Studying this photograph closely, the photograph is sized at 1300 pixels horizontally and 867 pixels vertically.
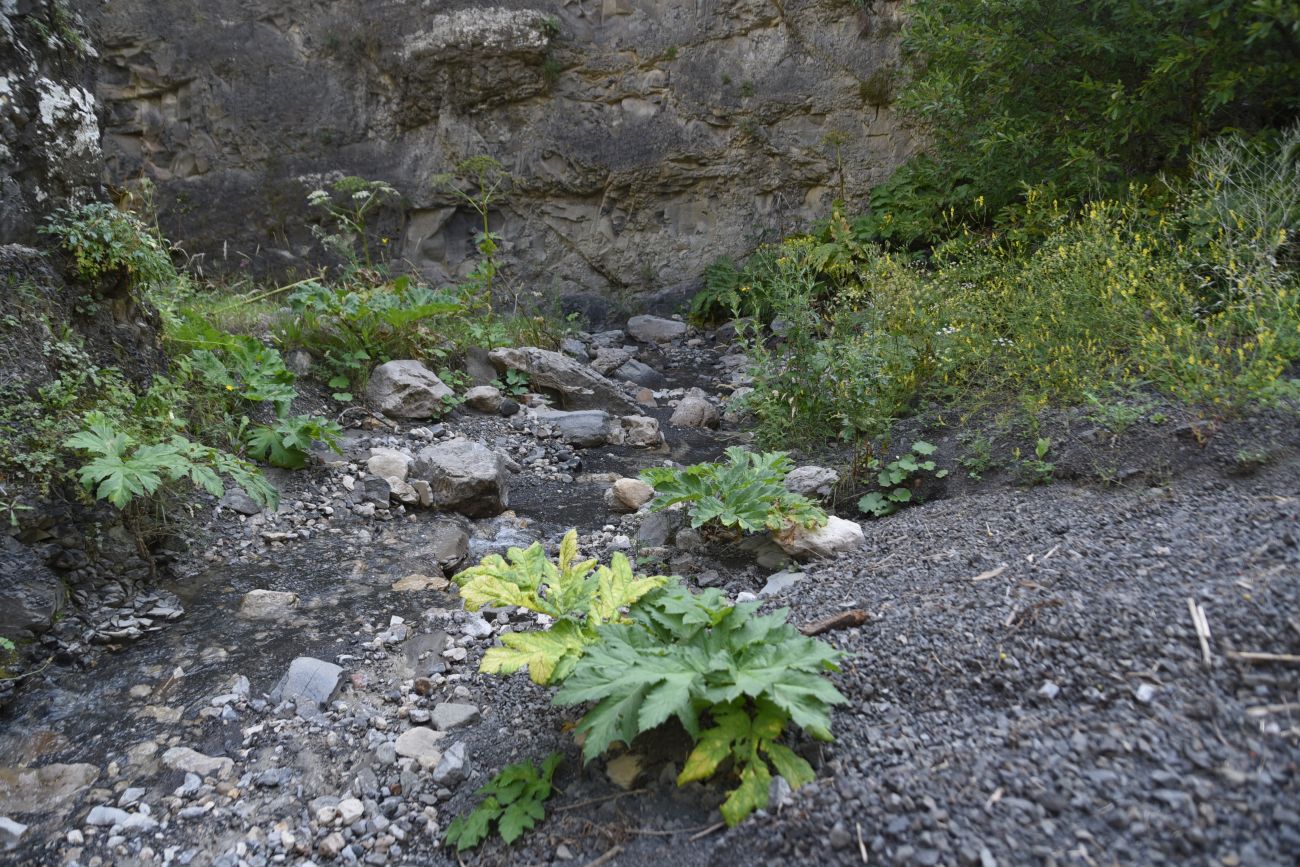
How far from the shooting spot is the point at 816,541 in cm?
346

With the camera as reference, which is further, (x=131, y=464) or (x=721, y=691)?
(x=131, y=464)

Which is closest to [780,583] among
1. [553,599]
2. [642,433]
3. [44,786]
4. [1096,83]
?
[553,599]

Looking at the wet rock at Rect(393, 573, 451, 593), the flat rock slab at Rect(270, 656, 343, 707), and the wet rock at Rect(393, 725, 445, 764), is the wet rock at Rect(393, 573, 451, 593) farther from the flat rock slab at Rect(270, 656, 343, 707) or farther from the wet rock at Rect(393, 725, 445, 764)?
the wet rock at Rect(393, 725, 445, 764)

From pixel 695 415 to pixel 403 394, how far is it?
2.30m

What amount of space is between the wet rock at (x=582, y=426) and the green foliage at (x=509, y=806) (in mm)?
4021

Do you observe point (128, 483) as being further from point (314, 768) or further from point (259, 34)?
Result: point (259, 34)

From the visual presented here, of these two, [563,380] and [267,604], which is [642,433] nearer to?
[563,380]

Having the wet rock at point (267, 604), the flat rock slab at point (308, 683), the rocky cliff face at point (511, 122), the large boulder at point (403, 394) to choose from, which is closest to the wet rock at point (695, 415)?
the large boulder at point (403, 394)

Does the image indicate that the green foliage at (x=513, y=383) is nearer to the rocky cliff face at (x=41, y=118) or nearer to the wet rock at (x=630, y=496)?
the wet rock at (x=630, y=496)

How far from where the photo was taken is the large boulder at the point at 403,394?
6105 millimetres

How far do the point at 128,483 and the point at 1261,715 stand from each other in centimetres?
352

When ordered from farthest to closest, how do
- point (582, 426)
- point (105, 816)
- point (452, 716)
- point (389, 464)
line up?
point (582, 426) < point (389, 464) < point (452, 716) < point (105, 816)

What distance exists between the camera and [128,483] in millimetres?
3078

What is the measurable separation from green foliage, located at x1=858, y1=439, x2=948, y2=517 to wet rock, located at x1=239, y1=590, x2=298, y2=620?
2.67 metres
